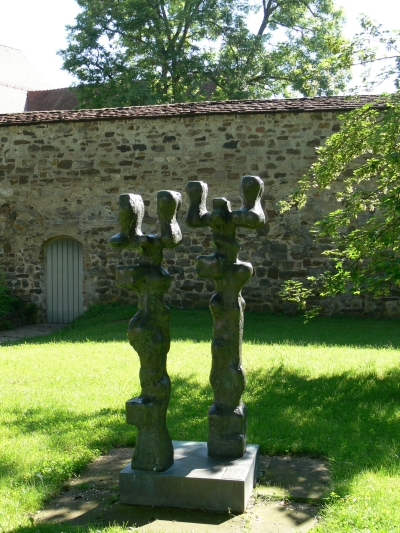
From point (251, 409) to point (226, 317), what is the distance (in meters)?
2.05

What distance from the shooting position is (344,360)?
788 centimetres

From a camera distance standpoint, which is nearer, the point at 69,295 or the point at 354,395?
the point at 354,395

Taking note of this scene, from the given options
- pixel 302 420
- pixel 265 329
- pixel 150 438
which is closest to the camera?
pixel 150 438

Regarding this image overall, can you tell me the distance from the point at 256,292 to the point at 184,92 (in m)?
12.3

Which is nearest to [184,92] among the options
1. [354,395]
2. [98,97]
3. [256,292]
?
[98,97]

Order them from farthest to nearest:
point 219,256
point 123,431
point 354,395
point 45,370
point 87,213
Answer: point 87,213, point 45,370, point 354,395, point 123,431, point 219,256

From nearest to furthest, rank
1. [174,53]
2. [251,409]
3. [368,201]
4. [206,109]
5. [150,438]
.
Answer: [150,438], [251,409], [368,201], [206,109], [174,53]

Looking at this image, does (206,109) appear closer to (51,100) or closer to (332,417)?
(332,417)

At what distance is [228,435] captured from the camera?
4273mm

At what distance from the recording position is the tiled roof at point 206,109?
486 inches

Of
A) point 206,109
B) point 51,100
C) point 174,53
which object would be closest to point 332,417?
point 206,109

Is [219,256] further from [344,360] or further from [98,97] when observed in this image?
[98,97]

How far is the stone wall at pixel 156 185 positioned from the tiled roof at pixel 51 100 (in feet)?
56.3

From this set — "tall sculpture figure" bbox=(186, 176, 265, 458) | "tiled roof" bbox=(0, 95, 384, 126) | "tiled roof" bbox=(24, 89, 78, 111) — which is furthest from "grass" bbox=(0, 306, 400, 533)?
"tiled roof" bbox=(24, 89, 78, 111)
